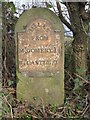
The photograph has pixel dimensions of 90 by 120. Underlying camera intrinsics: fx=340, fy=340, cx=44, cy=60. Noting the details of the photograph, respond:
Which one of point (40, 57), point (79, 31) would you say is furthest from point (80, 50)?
point (40, 57)

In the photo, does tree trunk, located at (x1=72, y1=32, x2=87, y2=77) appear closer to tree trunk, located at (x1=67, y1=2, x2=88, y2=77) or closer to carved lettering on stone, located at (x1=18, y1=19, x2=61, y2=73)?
tree trunk, located at (x1=67, y1=2, x2=88, y2=77)

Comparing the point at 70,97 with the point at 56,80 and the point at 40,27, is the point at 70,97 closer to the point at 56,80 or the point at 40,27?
the point at 56,80

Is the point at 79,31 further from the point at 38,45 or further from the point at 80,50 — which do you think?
the point at 38,45

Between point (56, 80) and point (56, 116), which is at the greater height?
point (56, 80)

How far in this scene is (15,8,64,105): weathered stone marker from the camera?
14.3ft

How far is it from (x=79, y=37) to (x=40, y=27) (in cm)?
73

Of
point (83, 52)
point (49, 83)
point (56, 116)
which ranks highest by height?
point (83, 52)

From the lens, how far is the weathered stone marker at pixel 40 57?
14.3ft

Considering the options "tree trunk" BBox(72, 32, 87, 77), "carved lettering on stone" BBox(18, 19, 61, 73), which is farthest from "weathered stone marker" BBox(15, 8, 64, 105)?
"tree trunk" BBox(72, 32, 87, 77)

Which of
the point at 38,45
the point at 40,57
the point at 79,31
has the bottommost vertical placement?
the point at 40,57

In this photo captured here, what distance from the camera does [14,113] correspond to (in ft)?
13.6

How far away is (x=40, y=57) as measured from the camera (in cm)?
439

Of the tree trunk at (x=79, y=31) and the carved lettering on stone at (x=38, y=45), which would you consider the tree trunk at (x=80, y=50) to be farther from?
the carved lettering on stone at (x=38, y=45)

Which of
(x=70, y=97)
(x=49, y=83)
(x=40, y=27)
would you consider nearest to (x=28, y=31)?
(x=40, y=27)
